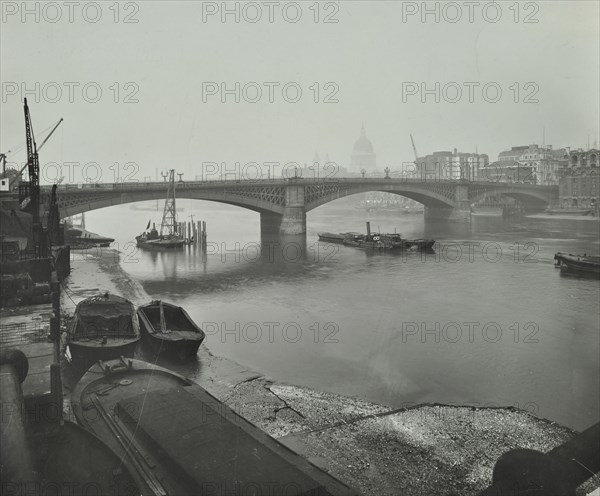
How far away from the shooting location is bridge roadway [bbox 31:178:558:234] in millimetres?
56688

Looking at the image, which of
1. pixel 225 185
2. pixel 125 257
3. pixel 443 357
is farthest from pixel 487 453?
pixel 225 185

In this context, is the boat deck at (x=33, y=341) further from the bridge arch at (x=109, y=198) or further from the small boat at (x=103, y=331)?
the bridge arch at (x=109, y=198)

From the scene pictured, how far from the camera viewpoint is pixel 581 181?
11944cm

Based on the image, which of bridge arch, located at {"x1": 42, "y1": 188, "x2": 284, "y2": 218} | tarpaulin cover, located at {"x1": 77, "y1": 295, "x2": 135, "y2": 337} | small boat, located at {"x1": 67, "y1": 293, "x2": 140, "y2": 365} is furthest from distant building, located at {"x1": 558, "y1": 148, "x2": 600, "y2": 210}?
small boat, located at {"x1": 67, "y1": 293, "x2": 140, "y2": 365}

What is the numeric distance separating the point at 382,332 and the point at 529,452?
22.8 m

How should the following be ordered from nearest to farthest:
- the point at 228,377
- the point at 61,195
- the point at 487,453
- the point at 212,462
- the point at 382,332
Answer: the point at 212,462 < the point at 487,453 < the point at 228,377 < the point at 382,332 < the point at 61,195

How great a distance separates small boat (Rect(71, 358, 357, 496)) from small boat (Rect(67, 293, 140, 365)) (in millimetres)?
5492

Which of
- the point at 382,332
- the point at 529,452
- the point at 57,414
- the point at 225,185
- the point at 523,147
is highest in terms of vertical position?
the point at 523,147

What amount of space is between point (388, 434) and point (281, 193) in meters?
65.1

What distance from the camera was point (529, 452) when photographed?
344 centimetres

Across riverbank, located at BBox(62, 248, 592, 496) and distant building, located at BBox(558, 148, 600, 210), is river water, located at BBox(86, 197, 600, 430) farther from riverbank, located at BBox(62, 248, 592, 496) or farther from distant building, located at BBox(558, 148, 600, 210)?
distant building, located at BBox(558, 148, 600, 210)

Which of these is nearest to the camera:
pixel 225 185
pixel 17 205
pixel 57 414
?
pixel 57 414

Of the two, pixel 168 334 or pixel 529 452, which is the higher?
pixel 529 452

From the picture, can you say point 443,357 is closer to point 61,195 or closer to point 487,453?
point 487,453
